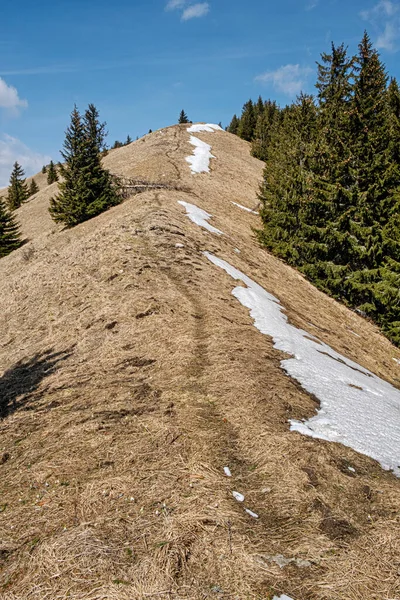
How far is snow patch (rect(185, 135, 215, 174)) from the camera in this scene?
136 feet

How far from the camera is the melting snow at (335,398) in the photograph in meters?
6.05

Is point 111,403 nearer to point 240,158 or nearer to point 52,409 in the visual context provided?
point 52,409

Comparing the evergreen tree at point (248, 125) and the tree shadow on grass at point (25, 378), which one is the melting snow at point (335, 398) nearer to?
the tree shadow on grass at point (25, 378)

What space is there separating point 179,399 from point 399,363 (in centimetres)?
1453

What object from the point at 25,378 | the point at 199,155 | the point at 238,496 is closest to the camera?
the point at 238,496

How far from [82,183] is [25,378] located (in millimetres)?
22783

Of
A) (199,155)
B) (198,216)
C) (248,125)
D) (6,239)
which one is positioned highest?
(248,125)

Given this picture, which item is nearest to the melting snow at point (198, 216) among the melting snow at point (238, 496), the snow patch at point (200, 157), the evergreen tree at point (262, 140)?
the snow patch at point (200, 157)

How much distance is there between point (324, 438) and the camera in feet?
19.4

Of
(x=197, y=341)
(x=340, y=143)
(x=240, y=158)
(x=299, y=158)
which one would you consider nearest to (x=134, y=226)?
(x=197, y=341)

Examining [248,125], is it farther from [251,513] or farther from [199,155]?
[251,513]

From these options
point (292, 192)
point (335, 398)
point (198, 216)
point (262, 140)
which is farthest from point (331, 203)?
point (262, 140)

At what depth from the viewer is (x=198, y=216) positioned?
23.5m

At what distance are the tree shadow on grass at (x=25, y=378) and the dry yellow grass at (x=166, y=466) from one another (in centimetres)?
5
